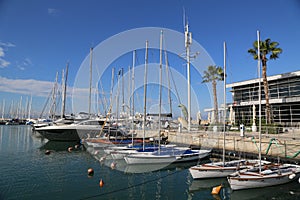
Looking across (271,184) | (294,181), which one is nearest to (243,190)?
(271,184)

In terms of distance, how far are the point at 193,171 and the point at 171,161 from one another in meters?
4.05

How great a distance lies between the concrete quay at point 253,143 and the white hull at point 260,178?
3.80 meters

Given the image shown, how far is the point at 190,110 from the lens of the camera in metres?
26.1

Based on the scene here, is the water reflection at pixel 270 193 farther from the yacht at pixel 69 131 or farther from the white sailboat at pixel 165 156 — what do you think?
the yacht at pixel 69 131

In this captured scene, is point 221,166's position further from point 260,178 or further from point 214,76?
point 214,76

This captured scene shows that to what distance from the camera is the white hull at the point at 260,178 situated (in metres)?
10.8

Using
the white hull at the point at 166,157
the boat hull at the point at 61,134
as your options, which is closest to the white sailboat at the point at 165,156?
the white hull at the point at 166,157

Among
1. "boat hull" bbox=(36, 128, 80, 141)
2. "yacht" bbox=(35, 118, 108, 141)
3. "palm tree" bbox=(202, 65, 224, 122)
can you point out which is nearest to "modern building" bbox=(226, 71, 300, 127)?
"palm tree" bbox=(202, 65, 224, 122)

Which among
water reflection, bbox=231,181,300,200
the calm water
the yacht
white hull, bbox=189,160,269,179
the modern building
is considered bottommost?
the calm water

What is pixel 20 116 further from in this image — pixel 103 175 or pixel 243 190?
pixel 243 190

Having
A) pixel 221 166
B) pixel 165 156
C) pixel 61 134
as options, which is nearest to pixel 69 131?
pixel 61 134

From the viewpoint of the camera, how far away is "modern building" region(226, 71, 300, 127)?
29.4 m

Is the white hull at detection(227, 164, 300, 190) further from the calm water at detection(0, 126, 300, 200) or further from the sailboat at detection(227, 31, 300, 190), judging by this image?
the calm water at detection(0, 126, 300, 200)

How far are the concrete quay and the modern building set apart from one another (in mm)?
8074
